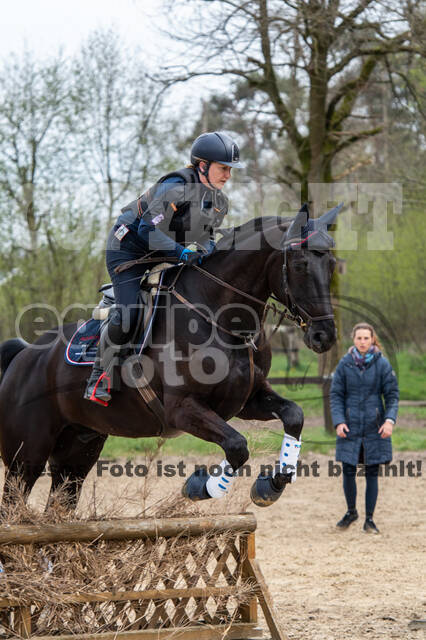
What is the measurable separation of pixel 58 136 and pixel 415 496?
27.7ft

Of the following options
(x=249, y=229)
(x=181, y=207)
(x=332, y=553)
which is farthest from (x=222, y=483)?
(x=332, y=553)

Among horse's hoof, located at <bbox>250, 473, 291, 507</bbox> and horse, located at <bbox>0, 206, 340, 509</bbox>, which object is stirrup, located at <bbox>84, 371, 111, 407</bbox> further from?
horse's hoof, located at <bbox>250, 473, 291, 507</bbox>

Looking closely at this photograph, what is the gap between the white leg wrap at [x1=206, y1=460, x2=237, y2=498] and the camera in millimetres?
3920

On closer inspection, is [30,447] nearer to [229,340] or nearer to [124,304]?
[124,304]

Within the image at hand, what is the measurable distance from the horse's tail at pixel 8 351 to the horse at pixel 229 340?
730 mm

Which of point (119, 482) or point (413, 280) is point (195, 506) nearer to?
point (119, 482)

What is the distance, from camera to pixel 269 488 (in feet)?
12.7

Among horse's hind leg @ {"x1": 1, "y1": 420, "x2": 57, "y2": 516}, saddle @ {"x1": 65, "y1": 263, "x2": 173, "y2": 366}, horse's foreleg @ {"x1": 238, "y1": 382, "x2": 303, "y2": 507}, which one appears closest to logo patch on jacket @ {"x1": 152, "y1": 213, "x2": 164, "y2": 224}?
saddle @ {"x1": 65, "y1": 263, "x2": 173, "y2": 366}

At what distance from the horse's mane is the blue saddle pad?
1000 mm

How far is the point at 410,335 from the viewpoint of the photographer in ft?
62.2

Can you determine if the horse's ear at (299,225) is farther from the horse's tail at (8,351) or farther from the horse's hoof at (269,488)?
the horse's tail at (8,351)

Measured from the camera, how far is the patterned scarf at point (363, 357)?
6875 millimetres

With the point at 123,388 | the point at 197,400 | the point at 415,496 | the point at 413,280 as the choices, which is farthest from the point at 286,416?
the point at 413,280

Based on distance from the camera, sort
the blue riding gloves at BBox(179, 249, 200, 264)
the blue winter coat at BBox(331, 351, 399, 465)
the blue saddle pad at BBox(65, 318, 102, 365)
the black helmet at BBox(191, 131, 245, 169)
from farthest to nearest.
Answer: the blue winter coat at BBox(331, 351, 399, 465)
the blue saddle pad at BBox(65, 318, 102, 365)
the blue riding gloves at BBox(179, 249, 200, 264)
the black helmet at BBox(191, 131, 245, 169)
